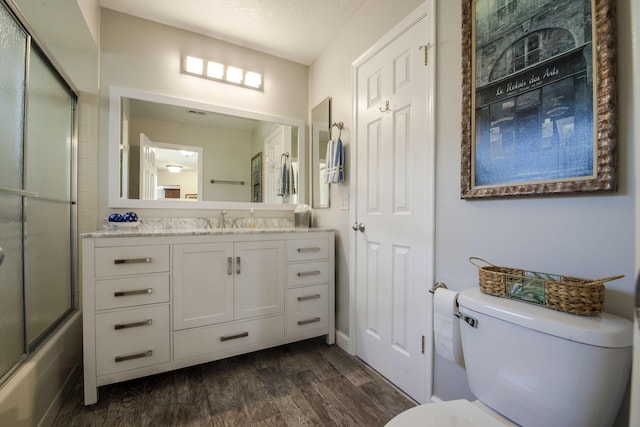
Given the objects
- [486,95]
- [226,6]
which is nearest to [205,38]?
[226,6]

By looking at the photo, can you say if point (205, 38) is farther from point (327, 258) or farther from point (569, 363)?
point (569, 363)

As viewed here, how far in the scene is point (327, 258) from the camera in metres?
2.11

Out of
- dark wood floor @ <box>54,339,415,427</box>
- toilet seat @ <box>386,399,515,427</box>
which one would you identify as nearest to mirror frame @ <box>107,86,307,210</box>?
dark wood floor @ <box>54,339,415,427</box>

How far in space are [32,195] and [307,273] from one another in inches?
61.3

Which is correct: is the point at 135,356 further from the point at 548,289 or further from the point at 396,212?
the point at 548,289

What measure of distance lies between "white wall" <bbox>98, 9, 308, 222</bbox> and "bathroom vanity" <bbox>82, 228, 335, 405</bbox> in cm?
60

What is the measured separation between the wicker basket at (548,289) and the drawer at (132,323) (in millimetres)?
1635

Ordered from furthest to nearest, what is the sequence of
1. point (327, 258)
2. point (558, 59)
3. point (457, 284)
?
point (327, 258) < point (457, 284) < point (558, 59)

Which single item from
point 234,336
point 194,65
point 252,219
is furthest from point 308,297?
point 194,65

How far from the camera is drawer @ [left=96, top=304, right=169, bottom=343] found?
1.46 metres

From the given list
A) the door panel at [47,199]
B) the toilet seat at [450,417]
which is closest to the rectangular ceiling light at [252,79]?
the door panel at [47,199]

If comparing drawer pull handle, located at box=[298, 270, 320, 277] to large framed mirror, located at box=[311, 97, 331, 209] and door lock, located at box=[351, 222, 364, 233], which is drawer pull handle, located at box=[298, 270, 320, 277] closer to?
door lock, located at box=[351, 222, 364, 233]

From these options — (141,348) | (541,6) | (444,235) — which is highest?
(541,6)

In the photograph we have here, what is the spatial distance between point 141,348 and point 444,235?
5.64 ft
